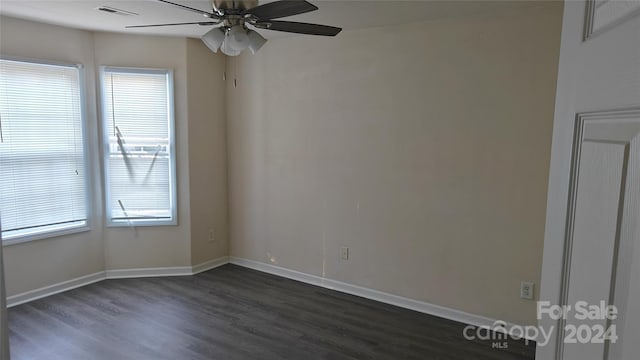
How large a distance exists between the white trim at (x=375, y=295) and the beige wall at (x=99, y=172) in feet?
1.92

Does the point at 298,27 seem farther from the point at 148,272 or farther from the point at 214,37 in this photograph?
the point at 148,272

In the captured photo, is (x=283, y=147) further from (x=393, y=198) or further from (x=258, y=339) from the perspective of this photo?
Answer: (x=258, y=339)

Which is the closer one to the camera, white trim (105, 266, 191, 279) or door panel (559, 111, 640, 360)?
door panel (559, 111, 640, 360)

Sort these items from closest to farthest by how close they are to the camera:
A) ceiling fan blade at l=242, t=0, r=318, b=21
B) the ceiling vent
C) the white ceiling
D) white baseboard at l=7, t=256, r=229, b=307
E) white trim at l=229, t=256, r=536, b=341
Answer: ceiling fan blade at l=242, t=0, r=318, b=21, the white ceiling, the ceiling vent, white trim at l=229, t=256, r=536, b=341, white baseboard at l=7, t=256, r=229, b=307

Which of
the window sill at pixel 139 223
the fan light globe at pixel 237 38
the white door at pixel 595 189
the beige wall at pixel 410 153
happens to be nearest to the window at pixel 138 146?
the window sill at pixel 139 223

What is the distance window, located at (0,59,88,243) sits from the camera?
3502 millimetres

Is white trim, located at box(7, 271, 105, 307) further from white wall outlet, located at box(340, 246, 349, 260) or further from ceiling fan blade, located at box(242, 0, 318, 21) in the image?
ceiling fan blade, located at box(242, 0, 318, 21)

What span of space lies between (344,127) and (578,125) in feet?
10.1

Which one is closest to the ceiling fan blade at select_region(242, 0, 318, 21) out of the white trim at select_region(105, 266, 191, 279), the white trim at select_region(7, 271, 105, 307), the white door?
the white door

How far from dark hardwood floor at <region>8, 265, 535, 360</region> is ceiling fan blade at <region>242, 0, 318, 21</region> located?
2.17 m

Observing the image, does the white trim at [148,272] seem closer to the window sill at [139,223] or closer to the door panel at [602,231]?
the window sill at [139,223]

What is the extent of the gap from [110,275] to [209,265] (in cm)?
99

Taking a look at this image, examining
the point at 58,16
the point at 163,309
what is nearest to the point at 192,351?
the point at 163,309

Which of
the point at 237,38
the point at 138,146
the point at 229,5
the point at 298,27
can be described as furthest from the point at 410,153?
the point at 138,146
